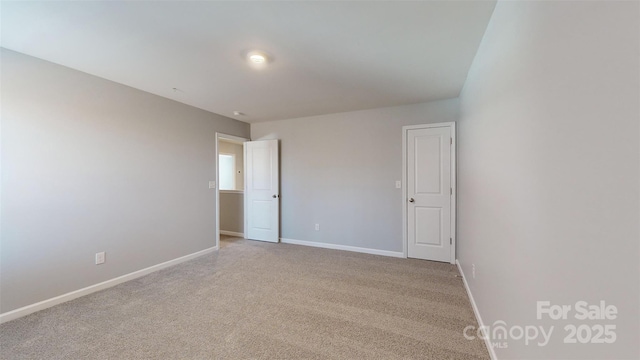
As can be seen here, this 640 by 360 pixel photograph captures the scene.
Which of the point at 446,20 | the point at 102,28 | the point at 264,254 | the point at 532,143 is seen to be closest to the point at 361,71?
the point at 446,20

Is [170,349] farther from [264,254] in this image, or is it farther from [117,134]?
[117,134]

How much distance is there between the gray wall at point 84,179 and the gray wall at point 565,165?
370 centimetres

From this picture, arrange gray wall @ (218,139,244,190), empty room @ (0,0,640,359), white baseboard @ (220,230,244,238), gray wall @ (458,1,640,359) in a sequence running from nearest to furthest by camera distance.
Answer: gray wall @ (458,1,640,359) → empty room @ (0,0,640,359) → white baseboard @ (220,230,244,238) → gray wall @ (218,139,244,190)

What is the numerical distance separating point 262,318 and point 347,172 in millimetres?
2554

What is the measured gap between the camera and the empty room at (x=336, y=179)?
0.74m

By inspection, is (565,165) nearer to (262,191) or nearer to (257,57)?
(257,57)

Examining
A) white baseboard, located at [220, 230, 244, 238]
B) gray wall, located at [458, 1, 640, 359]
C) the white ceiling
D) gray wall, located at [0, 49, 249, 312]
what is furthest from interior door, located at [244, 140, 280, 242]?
gray wall, located at [458, 1, 640, 359]

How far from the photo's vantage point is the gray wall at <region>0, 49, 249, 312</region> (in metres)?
2.11

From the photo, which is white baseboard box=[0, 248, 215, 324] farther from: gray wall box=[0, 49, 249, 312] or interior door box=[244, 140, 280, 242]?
interior door box=[244, 140, 280, 242]

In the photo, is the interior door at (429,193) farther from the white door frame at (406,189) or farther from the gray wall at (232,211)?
the gray wall at (232,211)

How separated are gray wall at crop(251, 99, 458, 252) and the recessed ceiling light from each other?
6.74 ft

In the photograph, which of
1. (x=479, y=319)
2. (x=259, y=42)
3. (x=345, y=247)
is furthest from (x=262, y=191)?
(x=479, y=319)

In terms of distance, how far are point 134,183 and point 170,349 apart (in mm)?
2100

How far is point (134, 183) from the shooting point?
2.97 metres
